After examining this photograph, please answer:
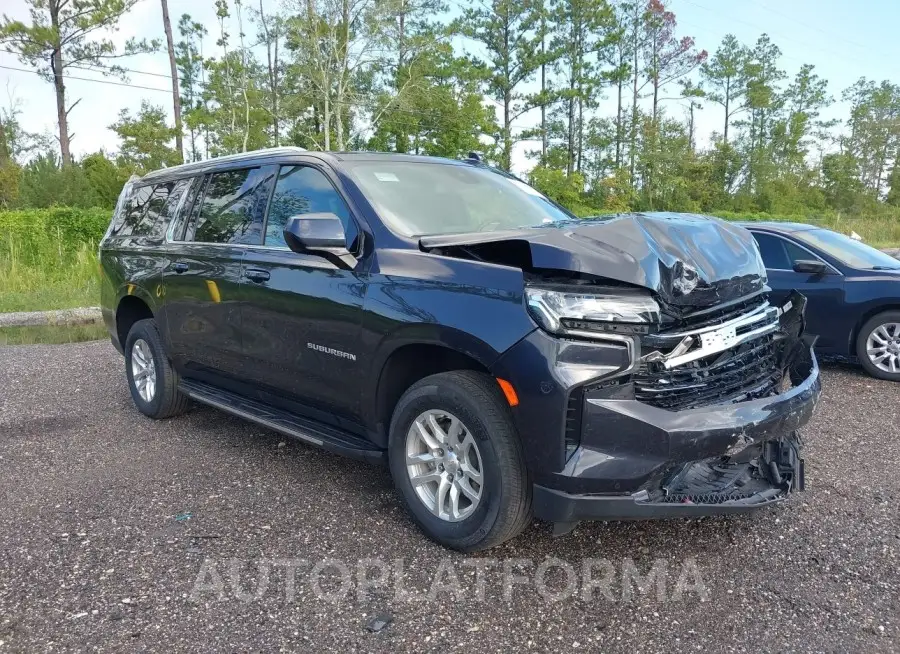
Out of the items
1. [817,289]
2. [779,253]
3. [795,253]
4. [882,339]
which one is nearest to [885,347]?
[882,339]

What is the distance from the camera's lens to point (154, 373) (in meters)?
5.23

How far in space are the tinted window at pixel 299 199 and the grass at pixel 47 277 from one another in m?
10.4

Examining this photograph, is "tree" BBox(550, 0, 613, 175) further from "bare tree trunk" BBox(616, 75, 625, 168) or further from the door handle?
the door handle

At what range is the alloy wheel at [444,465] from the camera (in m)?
2.99

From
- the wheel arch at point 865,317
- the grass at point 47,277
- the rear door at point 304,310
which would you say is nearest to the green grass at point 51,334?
the grass at point 47,277

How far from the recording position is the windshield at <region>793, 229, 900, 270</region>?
677 centimetres

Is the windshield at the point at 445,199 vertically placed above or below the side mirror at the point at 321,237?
above

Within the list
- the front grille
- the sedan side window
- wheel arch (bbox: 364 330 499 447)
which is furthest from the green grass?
the front grille

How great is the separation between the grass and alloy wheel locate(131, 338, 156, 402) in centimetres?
841

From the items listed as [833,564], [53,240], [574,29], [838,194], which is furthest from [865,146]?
[833,564]

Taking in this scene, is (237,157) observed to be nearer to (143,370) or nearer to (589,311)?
(143,370)

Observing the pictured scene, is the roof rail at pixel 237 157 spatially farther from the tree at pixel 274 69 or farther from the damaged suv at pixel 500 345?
the tree at pixel 274 69

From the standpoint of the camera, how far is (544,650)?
2.44 metres

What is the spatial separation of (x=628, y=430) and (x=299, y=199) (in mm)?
2351
